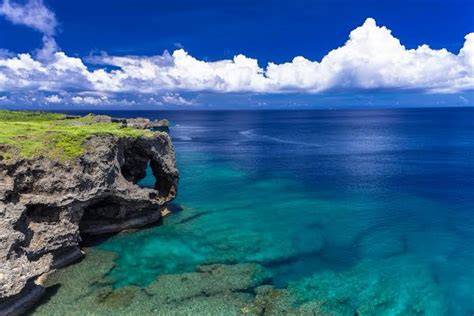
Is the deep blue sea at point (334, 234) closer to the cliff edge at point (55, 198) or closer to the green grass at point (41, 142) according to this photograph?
the cliff edge at point (55, 198)

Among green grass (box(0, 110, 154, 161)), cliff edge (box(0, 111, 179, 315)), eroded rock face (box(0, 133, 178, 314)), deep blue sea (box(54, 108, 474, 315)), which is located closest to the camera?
eroded rock face (box(0, 133, 178, 314))

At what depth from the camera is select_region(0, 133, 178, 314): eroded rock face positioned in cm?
3180

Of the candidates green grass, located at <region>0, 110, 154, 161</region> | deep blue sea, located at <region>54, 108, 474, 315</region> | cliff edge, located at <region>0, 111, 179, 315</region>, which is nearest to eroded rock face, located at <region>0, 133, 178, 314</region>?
cliff edge, located at <region>0, 111, 179, 315</region>

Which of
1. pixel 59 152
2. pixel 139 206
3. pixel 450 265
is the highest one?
pixel 59 152

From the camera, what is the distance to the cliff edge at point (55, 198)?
32156mm

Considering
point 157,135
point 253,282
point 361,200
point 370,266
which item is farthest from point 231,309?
point 361,200

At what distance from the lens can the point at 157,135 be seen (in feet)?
182

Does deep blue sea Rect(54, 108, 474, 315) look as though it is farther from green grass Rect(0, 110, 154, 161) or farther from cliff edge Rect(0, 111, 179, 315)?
green grass Rect(0, 110, 154, 161)

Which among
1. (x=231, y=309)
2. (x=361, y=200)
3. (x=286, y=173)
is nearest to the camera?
(x=231, y=309)

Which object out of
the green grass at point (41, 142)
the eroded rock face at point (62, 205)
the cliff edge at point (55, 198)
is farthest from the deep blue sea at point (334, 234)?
the green grass at point (41, 142)

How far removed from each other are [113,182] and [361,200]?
41.5 m

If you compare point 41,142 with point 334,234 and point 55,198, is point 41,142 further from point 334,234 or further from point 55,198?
point 334,234

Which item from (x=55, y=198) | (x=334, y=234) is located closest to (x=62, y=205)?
(x=55, y=198)

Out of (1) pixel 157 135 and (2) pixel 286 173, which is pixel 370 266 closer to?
(1) pixel 157 135
